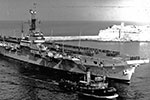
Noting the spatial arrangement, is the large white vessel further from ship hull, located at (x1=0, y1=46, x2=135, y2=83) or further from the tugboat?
ship hull, located at (x1=0, y1=46, x2=135, y2=83)

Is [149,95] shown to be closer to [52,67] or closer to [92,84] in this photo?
[92,84]

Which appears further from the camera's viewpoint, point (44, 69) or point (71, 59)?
point (44, 69)

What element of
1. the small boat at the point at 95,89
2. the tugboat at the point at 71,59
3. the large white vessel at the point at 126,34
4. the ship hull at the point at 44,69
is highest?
the large white vessel at the point at 126,34

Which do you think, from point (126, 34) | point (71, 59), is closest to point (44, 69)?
point (71, 59)

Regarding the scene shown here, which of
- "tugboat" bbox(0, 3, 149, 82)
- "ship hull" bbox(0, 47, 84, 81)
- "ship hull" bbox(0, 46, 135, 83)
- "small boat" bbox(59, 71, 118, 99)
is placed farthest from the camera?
"ship hull" bbox(0, 47, 84, 81)

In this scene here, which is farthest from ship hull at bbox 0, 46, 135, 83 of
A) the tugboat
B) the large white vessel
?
the large white vessel

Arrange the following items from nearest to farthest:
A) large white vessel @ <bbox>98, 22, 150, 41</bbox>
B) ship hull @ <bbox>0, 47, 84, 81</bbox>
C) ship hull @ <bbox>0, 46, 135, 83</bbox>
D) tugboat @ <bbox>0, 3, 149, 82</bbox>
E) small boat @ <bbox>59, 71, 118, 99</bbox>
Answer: small boat @ <bbox>59, 71, 118, 99</bbox> < tugboat @ <bbox>0, 3, 149, 82</bbox> < ship hull @ <bbox>0, 46, 135, 83</bbox> < ship hull @ <bbox>0, 47, 84, 81</bbox> < large white vessel @ <bbox>98, 22, 150, 41</bbox>

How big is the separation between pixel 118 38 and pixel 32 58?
53.6 m

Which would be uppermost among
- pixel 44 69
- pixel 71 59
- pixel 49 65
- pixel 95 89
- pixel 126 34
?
pixel 126 34

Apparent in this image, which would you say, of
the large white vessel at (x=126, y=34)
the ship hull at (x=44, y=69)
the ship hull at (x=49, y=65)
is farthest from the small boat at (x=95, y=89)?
the large white vessel at (x=126, y=34)

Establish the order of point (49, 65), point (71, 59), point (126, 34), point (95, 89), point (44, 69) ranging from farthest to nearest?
point (126, 34) < point (44, 69) < point (49, 65) < point (71, 59) < point (95, 89)

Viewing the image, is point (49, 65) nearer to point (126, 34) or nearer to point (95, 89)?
point (95, 89)

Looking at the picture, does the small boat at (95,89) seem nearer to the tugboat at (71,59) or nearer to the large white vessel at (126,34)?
the tugboat at (71,59)

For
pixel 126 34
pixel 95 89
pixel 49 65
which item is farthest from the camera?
pixel 126 34
